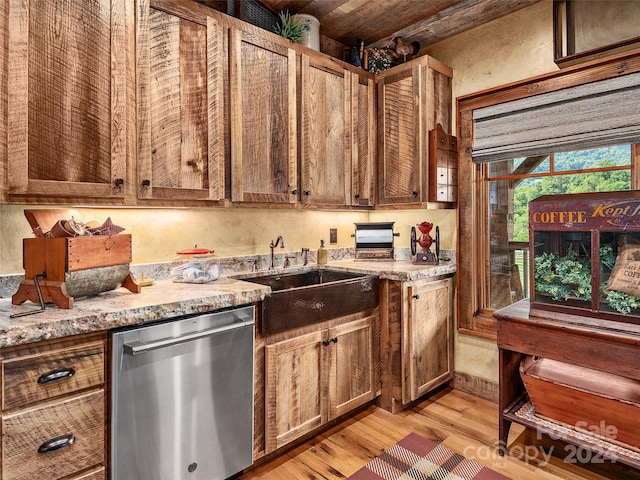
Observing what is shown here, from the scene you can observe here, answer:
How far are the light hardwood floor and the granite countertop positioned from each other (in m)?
0.98

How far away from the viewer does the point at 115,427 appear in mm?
1401

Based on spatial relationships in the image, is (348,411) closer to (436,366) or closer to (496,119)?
(436,366)

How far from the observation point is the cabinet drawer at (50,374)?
47.2 inches

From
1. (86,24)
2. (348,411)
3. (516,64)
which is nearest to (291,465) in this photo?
(348,411)

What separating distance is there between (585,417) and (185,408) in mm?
1883

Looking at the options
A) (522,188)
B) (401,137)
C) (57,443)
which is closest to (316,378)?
(57,443)

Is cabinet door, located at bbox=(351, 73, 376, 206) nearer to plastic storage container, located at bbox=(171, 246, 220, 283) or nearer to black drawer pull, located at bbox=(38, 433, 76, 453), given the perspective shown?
plastic storage container, located at bbox=(171, 246, 220, 283)

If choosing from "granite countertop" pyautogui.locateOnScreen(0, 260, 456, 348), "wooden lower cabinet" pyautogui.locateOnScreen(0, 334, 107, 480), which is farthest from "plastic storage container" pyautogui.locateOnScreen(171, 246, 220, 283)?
"wooden lower cabinet" pyautogui.locateOnScreen(0, 334, 107, 480)

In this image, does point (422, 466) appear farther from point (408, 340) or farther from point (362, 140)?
point (362, 140)

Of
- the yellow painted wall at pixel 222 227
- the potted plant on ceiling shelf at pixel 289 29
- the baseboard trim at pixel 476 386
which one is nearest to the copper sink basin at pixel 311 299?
the yellow painted wall at pixel 222 227

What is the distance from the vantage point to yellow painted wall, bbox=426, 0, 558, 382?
2.47 m

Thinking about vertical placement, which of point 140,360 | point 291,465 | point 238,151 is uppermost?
point 238,151

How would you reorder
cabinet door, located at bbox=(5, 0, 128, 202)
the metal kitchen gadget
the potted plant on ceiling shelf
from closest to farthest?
1. cabinet door, located at bbox=(5, 0, 128, 202)
2. the potted plant on ceiling shelf
3. the metal kitchen gadget

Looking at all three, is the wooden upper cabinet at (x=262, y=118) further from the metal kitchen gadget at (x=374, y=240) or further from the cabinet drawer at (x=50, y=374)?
the cabinet drawer at (x=50, y=374)
